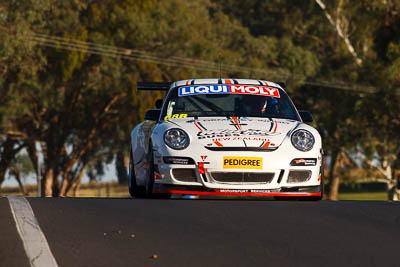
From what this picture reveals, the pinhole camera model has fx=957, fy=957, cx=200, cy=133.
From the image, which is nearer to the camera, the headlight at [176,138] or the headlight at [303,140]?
the headlight at [176,138]

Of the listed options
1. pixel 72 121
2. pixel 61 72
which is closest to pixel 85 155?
pixel 72 121

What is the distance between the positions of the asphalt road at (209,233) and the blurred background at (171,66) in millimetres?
26820

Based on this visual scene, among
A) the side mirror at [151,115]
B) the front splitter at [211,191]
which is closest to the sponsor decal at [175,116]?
the side mirror at [151,115]

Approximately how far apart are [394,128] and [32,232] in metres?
34.3

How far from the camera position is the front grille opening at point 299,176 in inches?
412

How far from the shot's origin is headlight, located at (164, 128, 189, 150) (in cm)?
1034

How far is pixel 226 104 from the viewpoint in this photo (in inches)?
458

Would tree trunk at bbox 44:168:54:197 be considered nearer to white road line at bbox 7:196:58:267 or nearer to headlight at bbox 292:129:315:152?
headlight at bbox 292:129:315:152

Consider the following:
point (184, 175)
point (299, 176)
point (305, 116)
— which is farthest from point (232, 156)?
point (305, 116)

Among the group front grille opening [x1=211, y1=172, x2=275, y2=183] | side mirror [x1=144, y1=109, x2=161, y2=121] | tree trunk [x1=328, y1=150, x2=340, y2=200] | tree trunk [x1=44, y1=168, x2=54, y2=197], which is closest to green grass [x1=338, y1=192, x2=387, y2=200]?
tree trunk [x1=328, y1=150, x2=340, y2=200]

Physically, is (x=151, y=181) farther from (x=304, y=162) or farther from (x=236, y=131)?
(x=304, y=162)

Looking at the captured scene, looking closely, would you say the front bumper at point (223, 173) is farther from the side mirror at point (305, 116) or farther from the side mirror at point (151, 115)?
the side mirror at point (305, 116)

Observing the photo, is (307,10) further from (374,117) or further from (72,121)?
(72,121)

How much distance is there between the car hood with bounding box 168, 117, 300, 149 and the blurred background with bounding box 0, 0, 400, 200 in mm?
24887
